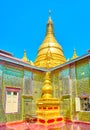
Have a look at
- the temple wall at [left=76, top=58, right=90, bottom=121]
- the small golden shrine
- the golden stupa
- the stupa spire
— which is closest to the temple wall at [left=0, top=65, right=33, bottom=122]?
the small golden shrine

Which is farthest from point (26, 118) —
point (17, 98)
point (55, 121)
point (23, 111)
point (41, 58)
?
point (41, 58)

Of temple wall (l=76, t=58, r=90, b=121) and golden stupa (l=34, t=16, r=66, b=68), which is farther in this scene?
golden stupa (l=34, t=16, r=66, b=68)

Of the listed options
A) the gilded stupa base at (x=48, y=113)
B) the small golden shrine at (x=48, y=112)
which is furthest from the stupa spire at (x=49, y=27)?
the gilded stupa base at (x=48, y=113)

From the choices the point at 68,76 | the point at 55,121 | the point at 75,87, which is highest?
the point at 68,76

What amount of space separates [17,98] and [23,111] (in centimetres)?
119

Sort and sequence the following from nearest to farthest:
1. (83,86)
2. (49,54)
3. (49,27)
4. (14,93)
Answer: (83,86) < (14,93) < (49,54) < (49,27)

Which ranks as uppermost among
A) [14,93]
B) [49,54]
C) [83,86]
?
[49,54]

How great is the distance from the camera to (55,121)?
8094 millimetres

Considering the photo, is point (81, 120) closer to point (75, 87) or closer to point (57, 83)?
point (75, 87)

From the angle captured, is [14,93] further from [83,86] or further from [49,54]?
[49,54]

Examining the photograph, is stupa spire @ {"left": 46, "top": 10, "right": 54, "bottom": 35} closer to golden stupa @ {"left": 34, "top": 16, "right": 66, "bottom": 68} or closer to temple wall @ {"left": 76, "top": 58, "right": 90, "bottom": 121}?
golden stupa @ {"left": 34, "top": 16, "right": 66, "bottom": 68}

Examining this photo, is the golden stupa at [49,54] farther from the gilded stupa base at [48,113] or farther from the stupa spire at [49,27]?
the gilded stupa base at [48,113]

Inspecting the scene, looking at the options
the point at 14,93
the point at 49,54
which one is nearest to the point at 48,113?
the point at 14,93

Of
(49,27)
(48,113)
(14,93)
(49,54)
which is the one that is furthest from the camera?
(49,27)
